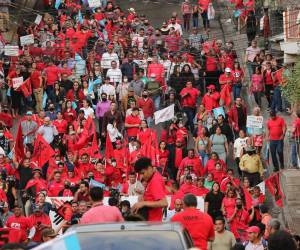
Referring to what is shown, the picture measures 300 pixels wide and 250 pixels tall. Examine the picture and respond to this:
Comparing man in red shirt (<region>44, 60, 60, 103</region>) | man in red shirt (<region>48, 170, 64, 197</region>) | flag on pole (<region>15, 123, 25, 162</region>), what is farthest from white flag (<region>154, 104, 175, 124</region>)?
man in red shirt (<region>48, 170, 64, 197</region>)

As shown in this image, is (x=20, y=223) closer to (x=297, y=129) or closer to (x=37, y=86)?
(x=297, y=129)

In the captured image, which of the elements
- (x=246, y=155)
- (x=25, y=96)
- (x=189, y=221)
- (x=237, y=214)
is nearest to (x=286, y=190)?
(x=246, y=155)

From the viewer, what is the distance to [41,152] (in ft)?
87.8

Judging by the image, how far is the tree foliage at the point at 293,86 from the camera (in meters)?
27.2

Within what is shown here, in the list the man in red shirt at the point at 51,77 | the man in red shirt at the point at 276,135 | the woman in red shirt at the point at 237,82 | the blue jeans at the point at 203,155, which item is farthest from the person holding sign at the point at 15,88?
the man in red shirt at the point at 276,135

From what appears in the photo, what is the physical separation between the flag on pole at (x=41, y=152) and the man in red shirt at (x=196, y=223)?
12.3 metres

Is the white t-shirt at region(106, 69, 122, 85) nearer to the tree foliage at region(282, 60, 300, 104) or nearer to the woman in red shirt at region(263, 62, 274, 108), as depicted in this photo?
the woman in red shirt at region(263, 62, 274, 108)

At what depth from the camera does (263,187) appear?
2453 cm

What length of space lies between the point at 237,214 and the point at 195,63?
10496mm

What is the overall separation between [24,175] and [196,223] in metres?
12.0

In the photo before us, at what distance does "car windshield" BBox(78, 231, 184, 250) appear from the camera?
11086 millimetres

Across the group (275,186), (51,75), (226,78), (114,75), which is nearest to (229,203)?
(275,186)

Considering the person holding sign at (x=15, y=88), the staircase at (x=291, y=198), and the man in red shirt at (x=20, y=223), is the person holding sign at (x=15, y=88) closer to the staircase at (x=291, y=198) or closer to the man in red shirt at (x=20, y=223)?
the staircase at (x=291, y=198)

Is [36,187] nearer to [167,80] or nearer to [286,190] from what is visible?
[286,190]
